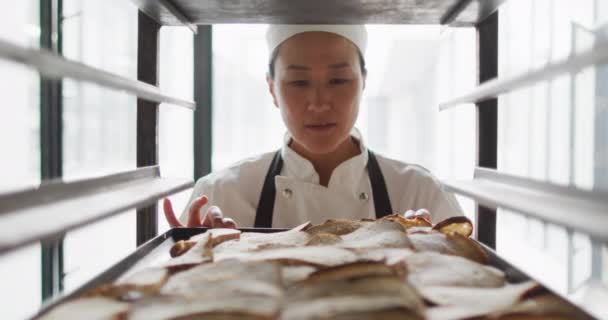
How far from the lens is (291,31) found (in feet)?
3.70

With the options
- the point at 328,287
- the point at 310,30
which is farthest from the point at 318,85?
the point at 328,287

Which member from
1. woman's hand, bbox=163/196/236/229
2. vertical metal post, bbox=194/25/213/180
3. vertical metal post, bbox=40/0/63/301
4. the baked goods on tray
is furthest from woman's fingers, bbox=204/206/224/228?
vertical metal post, bbox=194/25/213/180

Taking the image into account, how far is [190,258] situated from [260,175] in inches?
32.5

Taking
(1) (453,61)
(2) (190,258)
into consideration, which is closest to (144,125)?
(2) (190,258)

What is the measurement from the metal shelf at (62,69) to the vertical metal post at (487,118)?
57cm

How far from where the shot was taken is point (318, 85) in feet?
3.56

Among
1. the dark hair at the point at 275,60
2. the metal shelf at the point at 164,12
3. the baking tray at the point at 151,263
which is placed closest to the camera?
the baking tray at the point at 151,263

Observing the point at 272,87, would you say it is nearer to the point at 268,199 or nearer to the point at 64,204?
the point at 268,199

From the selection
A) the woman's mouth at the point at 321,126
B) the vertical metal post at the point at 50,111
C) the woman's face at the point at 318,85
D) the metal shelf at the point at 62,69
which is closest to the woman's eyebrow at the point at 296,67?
the woman's face at the point at 318,85

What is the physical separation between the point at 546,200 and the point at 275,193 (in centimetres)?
87

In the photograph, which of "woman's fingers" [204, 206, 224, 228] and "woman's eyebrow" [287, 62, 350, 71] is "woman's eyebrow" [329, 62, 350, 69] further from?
"woman's fingers" [204, 206, 224, 228]

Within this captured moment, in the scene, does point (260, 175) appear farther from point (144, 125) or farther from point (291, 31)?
point (144, 125)

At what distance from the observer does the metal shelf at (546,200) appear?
357 mm

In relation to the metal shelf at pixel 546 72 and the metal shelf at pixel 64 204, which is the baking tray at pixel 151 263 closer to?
the metal shelf at pixel 64 204
